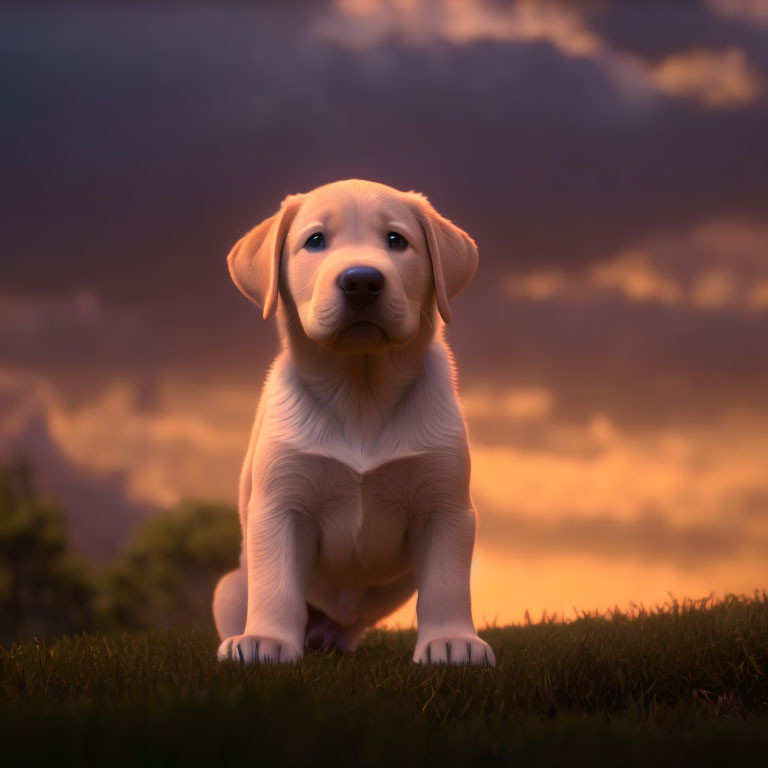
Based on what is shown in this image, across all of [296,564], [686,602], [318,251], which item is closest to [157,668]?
[296,564]

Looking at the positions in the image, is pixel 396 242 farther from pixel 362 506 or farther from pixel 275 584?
pixel 275 584

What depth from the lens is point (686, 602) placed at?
24.2 ft

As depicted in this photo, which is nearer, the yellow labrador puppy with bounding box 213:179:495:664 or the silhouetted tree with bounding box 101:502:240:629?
the yellow labrador puppy with bounding box 213:179:495:664

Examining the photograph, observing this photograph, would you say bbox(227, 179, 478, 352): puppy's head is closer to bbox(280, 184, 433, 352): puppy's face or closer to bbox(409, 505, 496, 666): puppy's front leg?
bbox(280, 184, 433, 352): puppy's face

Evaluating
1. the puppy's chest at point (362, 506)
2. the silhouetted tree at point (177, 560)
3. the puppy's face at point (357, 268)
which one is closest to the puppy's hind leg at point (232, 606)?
the puppy's chest at point (362, 506)

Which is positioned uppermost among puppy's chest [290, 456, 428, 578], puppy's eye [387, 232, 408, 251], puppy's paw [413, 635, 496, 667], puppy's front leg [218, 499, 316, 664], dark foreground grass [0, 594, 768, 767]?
puppy's eye [387, 232, 408, 251]

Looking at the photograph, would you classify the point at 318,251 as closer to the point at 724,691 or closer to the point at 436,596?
the point at 436,596

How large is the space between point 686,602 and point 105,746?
18.6 feet

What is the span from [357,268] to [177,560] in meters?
11.5

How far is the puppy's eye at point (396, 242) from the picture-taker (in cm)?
509

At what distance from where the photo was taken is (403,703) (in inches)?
153

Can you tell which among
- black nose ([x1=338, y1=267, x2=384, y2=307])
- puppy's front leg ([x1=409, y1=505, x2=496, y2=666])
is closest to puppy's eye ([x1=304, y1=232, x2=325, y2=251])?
black nose ([x1=338, y1=267, x2=384, y2=307])

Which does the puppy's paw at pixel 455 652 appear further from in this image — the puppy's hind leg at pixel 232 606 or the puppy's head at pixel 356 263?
the puppy's head at pixel 356 263

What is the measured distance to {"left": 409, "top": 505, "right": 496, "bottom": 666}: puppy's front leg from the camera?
515 centimetres
